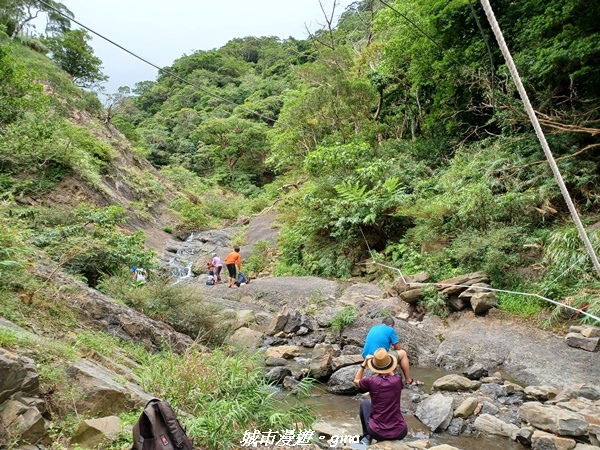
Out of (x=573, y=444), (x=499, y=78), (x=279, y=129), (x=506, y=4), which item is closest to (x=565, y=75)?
(x=499, y=78)

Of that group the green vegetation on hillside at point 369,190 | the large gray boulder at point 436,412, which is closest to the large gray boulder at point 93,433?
the green vegetation on hillside at point 369,190

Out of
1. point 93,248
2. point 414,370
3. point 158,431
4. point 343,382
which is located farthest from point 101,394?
point 93,248

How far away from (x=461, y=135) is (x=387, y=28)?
6571 millimetres

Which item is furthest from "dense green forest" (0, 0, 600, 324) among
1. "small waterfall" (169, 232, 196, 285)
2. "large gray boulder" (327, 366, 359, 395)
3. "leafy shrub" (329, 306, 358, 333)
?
"large gray boulder" (327, 366, 359, 395)

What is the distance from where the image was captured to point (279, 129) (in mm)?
23516

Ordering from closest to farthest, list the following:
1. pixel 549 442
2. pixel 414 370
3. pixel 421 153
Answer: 1. pixel 549 442
2. pixel 414 370
3. pixel 421 153

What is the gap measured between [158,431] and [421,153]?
13.6 metres

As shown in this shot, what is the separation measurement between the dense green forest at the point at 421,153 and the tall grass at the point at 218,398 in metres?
2.63

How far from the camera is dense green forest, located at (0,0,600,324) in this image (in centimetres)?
848

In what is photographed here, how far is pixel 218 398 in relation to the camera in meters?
4.29

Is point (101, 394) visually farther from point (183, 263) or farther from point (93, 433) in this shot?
point (183, 263)

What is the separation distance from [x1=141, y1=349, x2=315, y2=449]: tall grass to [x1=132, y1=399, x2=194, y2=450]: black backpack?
57 cm

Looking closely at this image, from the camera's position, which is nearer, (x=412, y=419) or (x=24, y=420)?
(x=24, y=420)

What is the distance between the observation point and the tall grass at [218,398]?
11.6 ft
